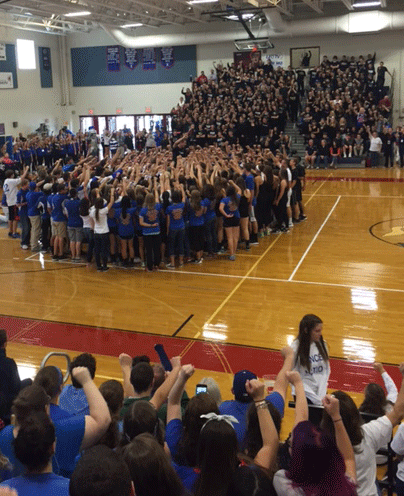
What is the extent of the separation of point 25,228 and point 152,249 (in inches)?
145

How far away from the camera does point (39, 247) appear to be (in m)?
13.0

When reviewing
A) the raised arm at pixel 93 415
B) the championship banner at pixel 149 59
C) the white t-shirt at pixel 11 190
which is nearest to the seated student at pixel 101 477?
the raised arm at pixel 93 415

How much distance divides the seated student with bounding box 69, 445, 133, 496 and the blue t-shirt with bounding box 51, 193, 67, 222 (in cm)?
983

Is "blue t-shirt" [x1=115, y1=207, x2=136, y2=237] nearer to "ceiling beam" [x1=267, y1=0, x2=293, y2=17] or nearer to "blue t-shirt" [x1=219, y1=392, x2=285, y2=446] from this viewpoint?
"blue t-shirt" [x1=219, y1=392, x2=285, y2=446]

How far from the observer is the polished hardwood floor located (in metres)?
8.00

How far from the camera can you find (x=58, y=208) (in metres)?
11.8

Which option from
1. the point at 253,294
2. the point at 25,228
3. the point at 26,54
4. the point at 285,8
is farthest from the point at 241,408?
the point at 26,54

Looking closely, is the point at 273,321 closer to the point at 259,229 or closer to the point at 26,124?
the point at 259,229

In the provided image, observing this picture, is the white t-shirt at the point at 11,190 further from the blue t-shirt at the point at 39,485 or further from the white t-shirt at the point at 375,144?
the white t-shirt at the point at 375,144

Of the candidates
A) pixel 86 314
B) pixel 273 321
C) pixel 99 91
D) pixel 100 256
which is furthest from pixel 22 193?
pixel 99 91

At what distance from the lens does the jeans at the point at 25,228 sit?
12977 millimetres

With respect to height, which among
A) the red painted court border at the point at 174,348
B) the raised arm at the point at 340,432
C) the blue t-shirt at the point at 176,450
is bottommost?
the red painted court border at the point at 174,348

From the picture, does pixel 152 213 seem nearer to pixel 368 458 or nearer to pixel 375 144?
pixel 368 458

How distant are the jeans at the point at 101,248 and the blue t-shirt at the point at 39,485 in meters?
8.59
